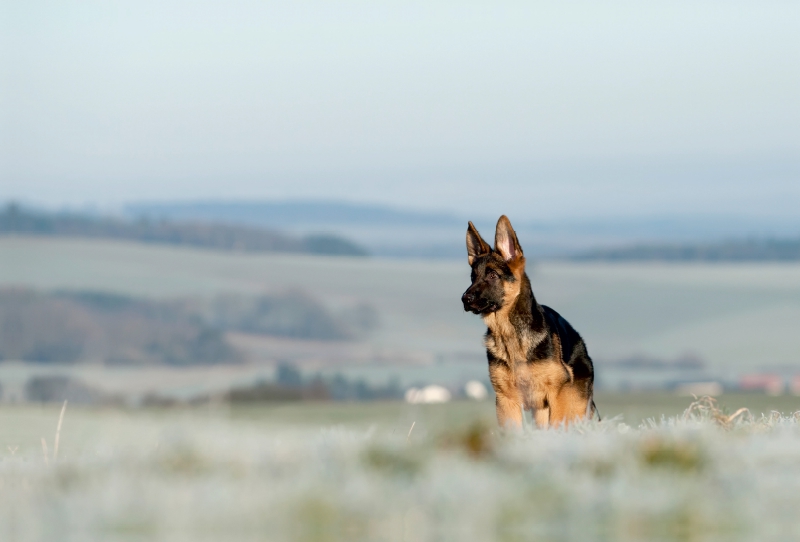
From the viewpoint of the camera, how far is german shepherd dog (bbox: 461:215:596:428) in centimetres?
1112

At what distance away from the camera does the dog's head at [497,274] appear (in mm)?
11477

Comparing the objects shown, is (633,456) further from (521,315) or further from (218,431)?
(521,315)

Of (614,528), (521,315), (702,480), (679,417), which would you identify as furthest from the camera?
(521,315)

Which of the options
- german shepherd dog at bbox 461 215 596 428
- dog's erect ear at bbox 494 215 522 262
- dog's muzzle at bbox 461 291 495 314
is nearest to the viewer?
german shepherd dog at bbox 461 215 596 428

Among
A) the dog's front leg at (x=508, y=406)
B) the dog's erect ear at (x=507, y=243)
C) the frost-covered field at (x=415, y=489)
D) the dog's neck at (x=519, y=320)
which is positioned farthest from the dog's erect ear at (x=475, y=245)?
the frost-covered field at (x=415, y=489)

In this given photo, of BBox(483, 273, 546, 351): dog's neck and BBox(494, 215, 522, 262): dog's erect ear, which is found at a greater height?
BBox(494, 215, 522, 262): dog's erect ear

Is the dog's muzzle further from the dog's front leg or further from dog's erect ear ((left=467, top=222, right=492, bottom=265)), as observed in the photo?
the dog's front leg

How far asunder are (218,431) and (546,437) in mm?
1792

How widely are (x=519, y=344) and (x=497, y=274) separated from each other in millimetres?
747

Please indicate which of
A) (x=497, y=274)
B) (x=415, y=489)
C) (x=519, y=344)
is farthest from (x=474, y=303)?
(x=415, y=489)

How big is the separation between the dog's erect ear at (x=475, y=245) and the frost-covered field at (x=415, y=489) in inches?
213

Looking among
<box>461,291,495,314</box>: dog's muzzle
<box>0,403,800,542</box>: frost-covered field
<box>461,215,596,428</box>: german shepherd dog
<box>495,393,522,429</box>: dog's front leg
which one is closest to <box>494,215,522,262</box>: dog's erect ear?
<box>461,215,596,428</box>: german shepherd dog

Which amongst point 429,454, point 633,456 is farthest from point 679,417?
point 429,454

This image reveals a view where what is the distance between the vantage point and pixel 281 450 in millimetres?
6008
